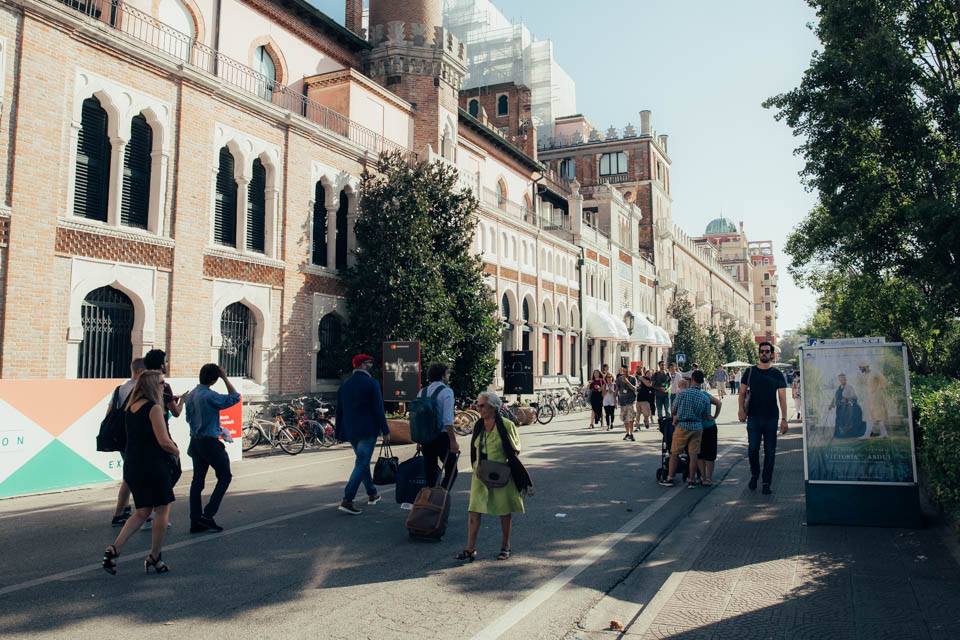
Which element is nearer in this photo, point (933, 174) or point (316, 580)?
point (316, 580)

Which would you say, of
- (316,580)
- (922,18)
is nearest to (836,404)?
(316,580)

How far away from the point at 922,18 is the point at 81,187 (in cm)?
1759

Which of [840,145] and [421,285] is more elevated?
[840,145]

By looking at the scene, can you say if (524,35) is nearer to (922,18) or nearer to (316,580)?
(922,18)

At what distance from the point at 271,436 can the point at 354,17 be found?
732 inches

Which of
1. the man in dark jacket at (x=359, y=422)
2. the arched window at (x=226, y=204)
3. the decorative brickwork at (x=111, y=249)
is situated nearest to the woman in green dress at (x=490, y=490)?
the man in dark jacket at (x=359, y=422)

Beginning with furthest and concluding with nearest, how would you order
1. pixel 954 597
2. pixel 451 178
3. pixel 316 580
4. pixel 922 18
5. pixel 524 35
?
pixel 524 35 < pixel 451 178 < pixel 922 18 < pixel 316 580 < pixel 954 597

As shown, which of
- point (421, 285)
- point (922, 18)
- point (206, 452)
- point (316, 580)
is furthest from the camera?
point (421, 285)

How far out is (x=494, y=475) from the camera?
19.3 ft

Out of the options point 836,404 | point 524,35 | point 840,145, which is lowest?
point 836,404

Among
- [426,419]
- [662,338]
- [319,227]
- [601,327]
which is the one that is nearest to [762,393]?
[426,419]

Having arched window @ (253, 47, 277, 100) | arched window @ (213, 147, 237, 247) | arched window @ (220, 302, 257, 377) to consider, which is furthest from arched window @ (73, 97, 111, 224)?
arched window @ (253, 47, 277, 100)

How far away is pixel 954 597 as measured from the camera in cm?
478

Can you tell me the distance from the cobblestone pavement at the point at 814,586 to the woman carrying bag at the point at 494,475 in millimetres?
1540
